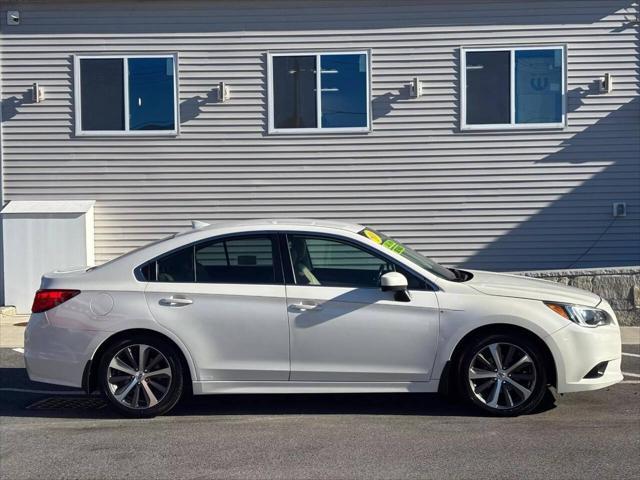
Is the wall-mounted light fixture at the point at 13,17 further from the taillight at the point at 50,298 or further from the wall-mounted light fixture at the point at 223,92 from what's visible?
the taillight at the point at 50,298

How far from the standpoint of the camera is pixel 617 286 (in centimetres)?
1109

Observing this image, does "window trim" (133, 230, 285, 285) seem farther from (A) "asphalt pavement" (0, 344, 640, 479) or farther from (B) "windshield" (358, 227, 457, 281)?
(A) "asphalt pavement" (0, 344, 640, 479)

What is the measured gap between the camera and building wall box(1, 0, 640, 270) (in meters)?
12.8

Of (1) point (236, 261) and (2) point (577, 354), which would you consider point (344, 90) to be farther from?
(2) point (577, 354)

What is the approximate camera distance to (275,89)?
42.5ft

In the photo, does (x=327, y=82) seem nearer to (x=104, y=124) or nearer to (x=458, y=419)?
(x=104, y=124)

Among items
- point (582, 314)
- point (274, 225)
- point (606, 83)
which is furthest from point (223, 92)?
point (582, 314)

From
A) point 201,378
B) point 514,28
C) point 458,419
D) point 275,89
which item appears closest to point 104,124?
point 275,89

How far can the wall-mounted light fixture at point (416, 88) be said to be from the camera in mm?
12797

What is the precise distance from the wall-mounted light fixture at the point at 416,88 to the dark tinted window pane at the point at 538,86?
55.6 inches

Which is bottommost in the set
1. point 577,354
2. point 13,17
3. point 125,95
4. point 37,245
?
point 577,354

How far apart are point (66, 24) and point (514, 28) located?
21.3 feet

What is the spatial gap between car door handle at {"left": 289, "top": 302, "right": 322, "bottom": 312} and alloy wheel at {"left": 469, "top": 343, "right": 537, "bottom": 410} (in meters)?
1.24

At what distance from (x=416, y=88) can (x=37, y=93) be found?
5.50 meters
